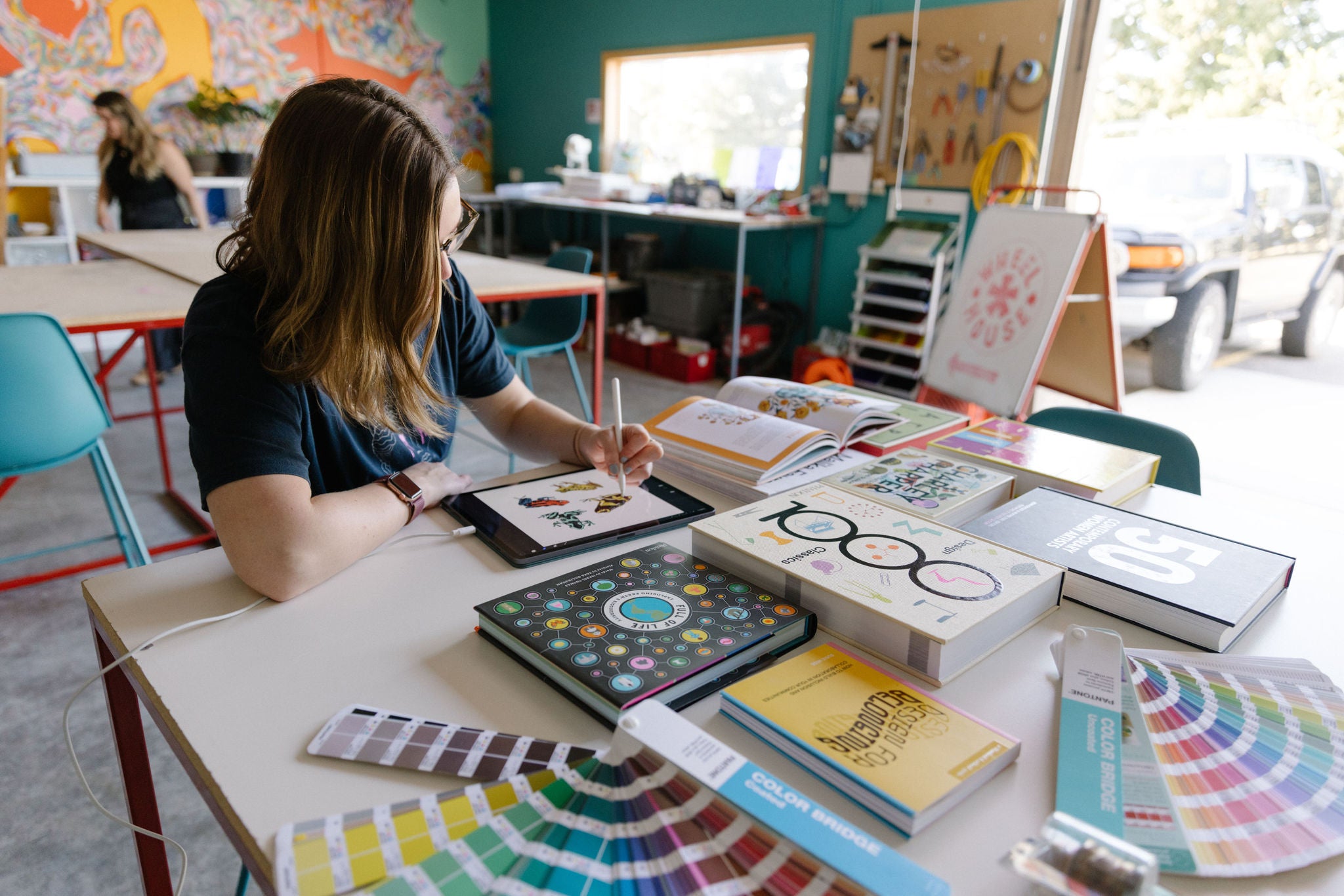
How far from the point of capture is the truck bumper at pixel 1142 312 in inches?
122

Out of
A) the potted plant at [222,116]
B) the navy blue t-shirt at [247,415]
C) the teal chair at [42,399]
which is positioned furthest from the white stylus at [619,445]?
the potted plant at [222,116]

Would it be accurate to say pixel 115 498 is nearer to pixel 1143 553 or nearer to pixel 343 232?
pixel 343 232

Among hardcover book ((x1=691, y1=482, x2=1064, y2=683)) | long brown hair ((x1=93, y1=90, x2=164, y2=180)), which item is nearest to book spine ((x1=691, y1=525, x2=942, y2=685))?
hardcover book ((x1=691, y1=482, x2=1064, y2=683))

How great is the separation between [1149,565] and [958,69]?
3304 millimetres

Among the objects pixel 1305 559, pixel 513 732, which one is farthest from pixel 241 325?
pixel 1305 559

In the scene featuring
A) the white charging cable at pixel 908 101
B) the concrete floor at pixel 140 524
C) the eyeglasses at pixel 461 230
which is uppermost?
the white charging cable at pixel 908 101

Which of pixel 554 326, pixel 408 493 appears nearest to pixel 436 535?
pixel 408 493

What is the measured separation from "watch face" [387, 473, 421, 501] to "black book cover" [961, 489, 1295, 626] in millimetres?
671

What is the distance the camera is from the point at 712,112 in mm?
4941

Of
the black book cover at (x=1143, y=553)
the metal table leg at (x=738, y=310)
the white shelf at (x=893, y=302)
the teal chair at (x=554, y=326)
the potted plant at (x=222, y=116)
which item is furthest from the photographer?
the potted plant at (x=222, y=116)

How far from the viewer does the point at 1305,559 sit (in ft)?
3.41

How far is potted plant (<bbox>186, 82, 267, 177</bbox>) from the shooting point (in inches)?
195

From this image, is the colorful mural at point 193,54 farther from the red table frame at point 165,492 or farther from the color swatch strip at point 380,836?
the color swatch strip at point 380,836

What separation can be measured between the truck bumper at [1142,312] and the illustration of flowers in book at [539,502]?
2721 millimetres
